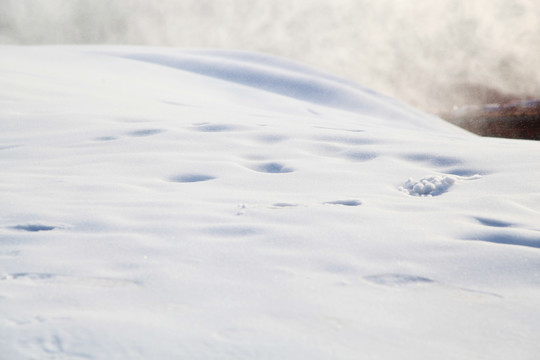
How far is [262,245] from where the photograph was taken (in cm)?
125

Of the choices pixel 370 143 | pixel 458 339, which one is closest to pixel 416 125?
pixel 370 143

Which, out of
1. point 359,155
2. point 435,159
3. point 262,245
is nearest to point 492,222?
point 262,245

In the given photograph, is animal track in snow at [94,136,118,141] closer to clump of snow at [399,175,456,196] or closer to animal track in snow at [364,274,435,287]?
clump of snow at [399,175,456,196]

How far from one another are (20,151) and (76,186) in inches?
27.1

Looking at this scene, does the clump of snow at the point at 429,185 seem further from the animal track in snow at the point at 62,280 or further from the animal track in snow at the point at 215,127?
the animal track in snow at the point at 215,127

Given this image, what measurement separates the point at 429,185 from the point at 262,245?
80 centimetres

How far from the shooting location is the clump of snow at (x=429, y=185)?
1790 millimetres

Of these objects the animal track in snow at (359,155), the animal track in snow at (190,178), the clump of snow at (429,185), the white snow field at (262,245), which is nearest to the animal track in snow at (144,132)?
the white snow field at (262,245)

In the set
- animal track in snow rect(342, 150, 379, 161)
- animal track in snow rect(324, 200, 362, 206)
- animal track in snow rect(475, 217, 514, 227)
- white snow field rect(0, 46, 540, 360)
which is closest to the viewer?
white snow field rect(0, 46, 540, 360)

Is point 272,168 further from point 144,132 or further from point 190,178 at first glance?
point 144,132

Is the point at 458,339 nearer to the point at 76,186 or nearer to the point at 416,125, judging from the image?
the point at 76,186

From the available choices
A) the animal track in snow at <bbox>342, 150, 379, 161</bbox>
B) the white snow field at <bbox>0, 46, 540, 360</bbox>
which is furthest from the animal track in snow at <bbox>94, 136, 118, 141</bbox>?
the animal track in snow at <bbox>342, 150, 379, 161</bbox>

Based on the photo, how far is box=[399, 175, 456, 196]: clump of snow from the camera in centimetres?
179

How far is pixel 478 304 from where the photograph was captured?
1.02 metres
